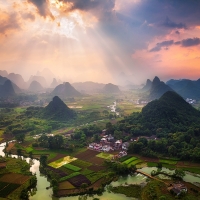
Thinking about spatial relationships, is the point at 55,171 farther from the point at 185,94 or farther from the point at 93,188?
the point at 185,94

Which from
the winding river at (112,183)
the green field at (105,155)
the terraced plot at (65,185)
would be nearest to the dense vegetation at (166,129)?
the green field at (105,155)

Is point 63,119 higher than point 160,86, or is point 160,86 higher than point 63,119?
point 160,86

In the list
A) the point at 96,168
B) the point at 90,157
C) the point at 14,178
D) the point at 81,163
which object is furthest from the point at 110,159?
the point at 14,178

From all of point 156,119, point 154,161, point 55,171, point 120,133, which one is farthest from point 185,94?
point 55,171

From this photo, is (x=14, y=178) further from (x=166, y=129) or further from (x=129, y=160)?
(x=166, y=129)

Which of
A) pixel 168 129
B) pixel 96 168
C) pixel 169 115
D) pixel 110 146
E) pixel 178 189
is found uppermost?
pixel 169 115

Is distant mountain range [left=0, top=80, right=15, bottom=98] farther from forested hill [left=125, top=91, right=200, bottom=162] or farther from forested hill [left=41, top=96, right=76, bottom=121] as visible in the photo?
forested hill [left=125, top=91, right=200, bottom=162]
